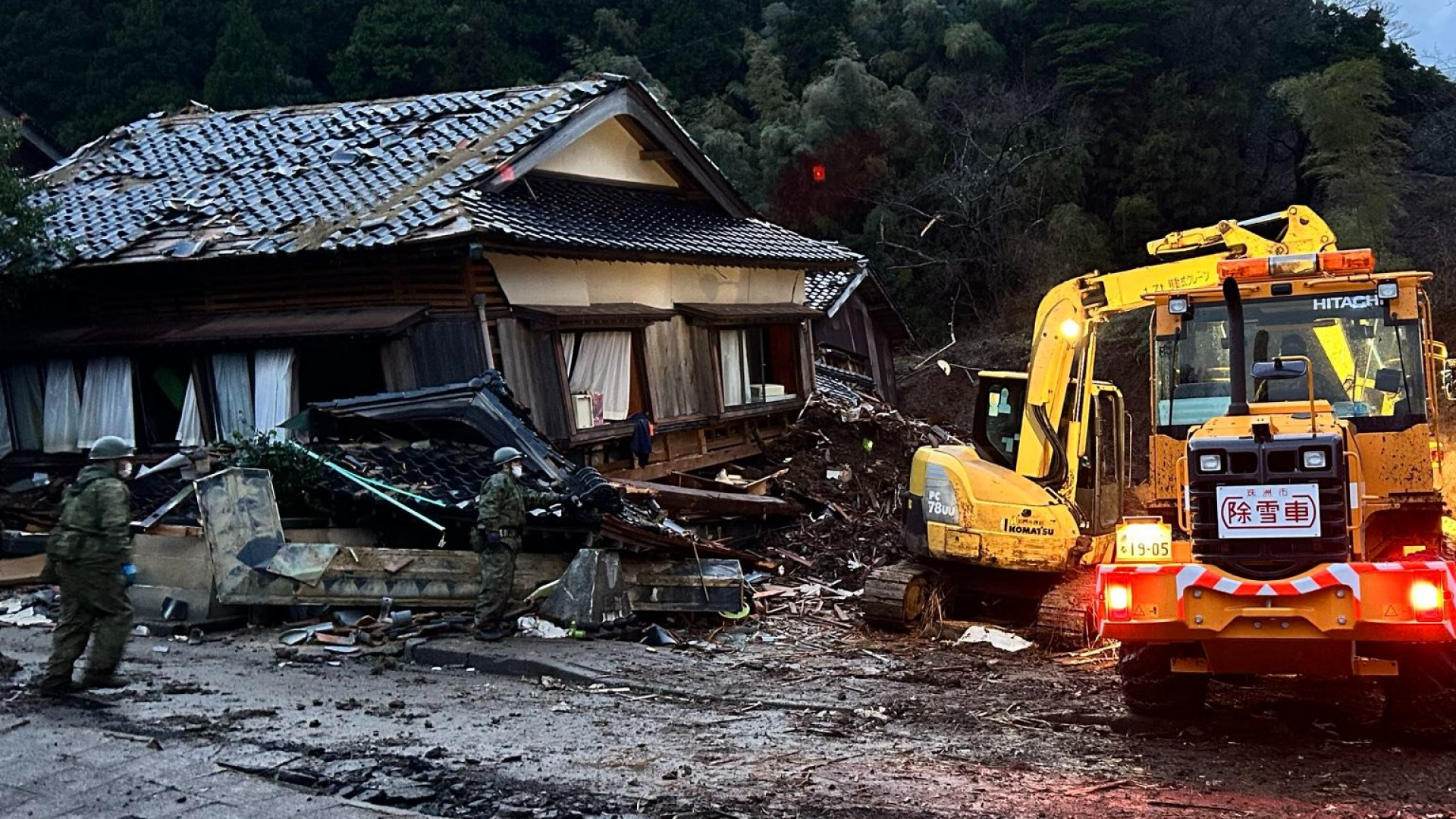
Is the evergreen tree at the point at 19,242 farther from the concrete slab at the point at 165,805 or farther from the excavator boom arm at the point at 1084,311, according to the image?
the excavator boom arm at the point at 1084,311

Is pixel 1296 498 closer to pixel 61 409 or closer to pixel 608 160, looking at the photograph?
pixel 608 160

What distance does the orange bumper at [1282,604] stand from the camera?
7.07 meters

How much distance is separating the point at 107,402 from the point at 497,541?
841 cm

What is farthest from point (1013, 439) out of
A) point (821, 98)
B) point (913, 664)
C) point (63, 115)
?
point (63, 115)

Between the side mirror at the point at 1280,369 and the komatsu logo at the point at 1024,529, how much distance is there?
10.3ft

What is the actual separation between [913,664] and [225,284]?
10324 millimetres

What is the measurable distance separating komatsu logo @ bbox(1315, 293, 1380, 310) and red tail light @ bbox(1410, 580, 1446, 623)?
2.27 metres

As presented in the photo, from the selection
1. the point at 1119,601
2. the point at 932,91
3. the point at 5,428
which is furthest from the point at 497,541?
the point at 932,91

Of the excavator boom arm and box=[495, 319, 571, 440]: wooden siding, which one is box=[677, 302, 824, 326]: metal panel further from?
the excavator boom arm

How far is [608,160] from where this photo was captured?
1967 centimetres

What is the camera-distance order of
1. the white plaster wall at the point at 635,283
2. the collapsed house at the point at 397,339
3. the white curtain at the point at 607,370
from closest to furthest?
the collapsed house at the point at 397,339 < the white plaster wall at the point at 635,283 < the white curtain at the point at 607,370

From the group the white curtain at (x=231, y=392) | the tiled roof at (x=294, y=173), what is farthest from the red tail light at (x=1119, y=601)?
the white curtain at (x=231, y=392)

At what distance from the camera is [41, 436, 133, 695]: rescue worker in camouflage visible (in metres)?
8.91

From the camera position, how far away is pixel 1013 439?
12680 millimetres
